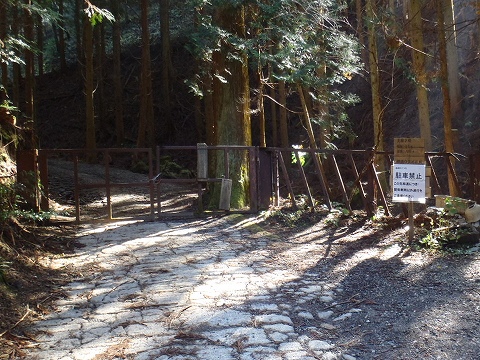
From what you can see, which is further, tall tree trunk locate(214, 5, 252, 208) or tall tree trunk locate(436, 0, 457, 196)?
tall tree trunk locate(214, 5, 252, 208)

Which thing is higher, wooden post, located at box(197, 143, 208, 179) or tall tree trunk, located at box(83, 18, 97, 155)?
tall tree trunk, located at box(83, 18, 97, 155)

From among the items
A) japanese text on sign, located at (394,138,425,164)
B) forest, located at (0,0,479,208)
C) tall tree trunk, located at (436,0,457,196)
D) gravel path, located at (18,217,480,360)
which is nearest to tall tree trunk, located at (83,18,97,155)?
forest, located at (0,0,479,208)

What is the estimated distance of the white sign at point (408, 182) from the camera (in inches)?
325

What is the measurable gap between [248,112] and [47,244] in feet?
20.1

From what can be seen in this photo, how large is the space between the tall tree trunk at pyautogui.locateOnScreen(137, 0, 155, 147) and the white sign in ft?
61.1

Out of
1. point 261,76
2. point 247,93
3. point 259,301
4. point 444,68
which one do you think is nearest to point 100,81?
point 261,76

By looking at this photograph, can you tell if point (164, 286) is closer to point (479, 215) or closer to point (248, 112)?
point (479, 215)

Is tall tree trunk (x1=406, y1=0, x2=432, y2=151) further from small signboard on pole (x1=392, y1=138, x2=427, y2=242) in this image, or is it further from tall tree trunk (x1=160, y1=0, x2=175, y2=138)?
tall tree trunk (x1=160, y1=0, x2=175, y2=138)

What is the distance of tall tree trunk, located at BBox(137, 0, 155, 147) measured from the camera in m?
25.0

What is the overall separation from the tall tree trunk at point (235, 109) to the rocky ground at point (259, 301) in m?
3.38

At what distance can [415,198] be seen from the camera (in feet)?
27.0

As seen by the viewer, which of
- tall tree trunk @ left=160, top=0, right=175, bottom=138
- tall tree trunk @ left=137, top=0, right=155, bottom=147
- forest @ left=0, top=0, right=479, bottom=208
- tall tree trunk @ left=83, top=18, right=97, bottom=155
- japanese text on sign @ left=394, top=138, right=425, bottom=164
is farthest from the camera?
tall tree trunk @ left=160, top=0, right=175, bottom=138

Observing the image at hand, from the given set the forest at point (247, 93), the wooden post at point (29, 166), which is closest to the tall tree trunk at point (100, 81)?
the forest at point (247, 93)

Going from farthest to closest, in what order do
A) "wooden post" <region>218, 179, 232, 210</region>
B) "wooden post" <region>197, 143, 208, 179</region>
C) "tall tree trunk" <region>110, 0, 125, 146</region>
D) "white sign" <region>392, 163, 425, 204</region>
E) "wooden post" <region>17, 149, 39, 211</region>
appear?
1. "tall tree trunk" <region>110, 0, 125, 146</region>
2. "wooden post" <region>218, 179, 232, 210</region>
3. "wooden post" <region>197, 143, 208, 179</region>
4. "wooden post" <region>17, 149, 39, 211</region>
5. "white sign" <region>392, 163, 425, 204</region>
